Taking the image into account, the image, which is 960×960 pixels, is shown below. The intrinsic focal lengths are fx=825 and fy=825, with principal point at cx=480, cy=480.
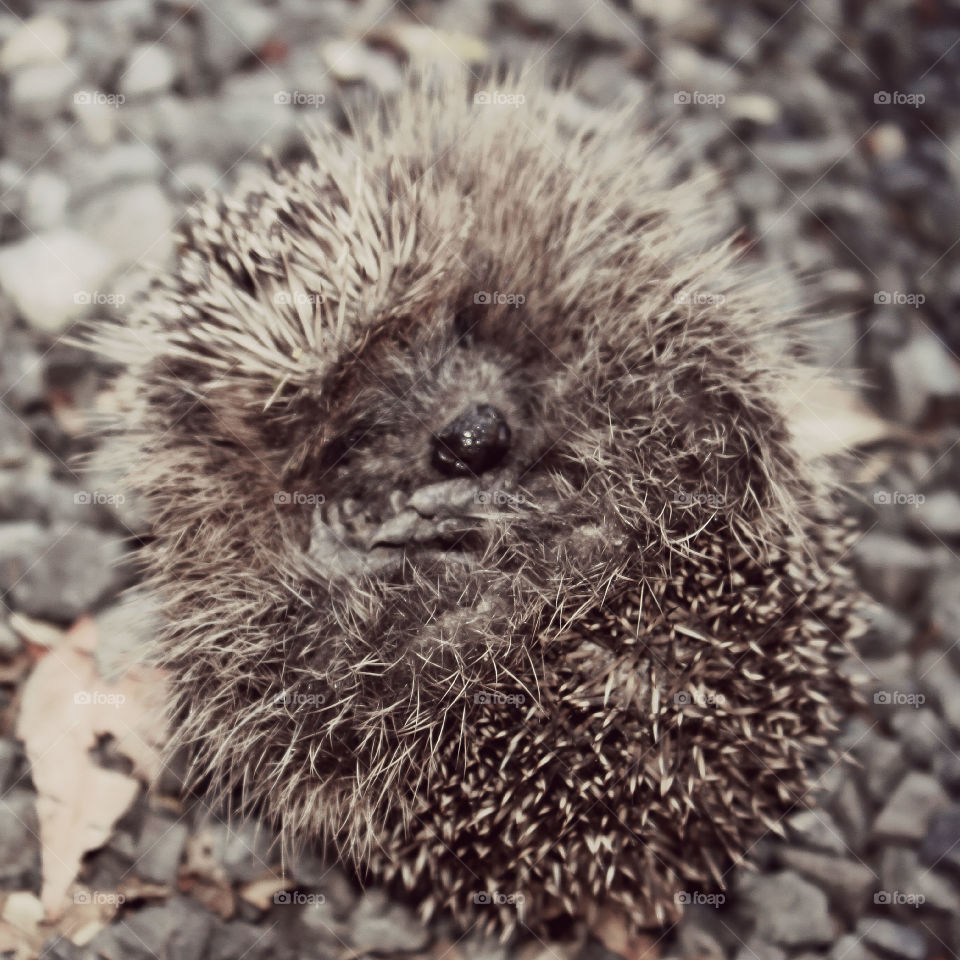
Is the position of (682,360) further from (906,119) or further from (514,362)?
(906,119)

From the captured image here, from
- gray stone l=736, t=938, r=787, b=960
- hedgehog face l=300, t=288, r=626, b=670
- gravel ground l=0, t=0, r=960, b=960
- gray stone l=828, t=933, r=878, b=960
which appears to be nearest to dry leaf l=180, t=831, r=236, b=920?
gravel ground l=0, t=0, r=960, b=960

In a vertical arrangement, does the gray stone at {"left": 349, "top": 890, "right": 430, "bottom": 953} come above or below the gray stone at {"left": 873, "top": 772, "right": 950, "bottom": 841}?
below

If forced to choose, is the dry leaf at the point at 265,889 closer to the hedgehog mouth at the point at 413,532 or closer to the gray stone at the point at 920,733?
the hedgehog mouth at the point at 413,532

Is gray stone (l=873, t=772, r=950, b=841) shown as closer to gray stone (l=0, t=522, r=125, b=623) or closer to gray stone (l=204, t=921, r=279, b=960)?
gray stone (l=204, t=921, r=279, b=960)

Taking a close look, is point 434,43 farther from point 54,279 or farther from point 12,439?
point 12,439

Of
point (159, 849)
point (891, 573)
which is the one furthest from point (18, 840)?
point (891, 573)

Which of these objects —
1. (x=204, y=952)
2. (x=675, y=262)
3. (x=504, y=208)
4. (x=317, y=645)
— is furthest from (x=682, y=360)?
(x=204, y=952)
